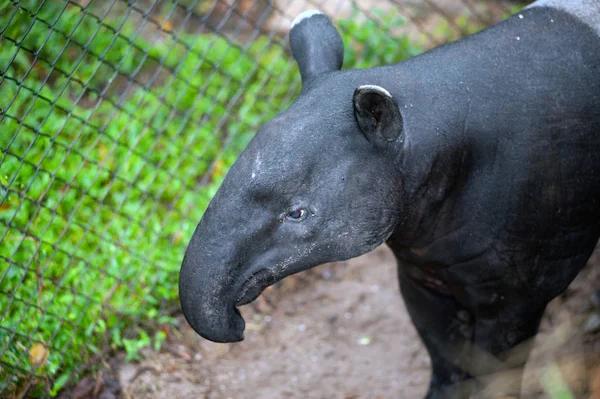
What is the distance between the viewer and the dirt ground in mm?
3582

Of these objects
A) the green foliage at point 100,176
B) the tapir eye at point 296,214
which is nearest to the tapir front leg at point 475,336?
the tapir eye at point 296,214

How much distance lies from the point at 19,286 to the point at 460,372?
2041mm

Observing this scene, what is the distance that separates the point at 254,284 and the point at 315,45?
0.92 metres

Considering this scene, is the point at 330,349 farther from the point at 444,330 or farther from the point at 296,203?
the point at 296,203

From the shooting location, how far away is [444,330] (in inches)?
128

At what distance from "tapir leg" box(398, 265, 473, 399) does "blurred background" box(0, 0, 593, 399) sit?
38 centimetres

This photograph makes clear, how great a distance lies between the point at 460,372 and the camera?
130 inches

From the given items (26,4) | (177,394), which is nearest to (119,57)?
(26,4)

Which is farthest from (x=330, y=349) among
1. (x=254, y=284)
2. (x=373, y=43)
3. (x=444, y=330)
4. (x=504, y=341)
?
(x=373, y=43)

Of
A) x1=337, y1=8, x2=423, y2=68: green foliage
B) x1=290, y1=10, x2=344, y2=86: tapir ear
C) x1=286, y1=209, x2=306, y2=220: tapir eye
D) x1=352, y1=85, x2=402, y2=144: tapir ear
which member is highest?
x1=352, y1=85, x2=402, y2=144: tapir ear

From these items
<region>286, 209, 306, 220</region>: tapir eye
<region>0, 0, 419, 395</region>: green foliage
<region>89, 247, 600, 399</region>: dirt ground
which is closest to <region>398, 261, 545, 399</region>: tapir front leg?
<region>89, 247, 600, 399</region>: dirt ground

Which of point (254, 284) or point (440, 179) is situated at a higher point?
point (440, 179)

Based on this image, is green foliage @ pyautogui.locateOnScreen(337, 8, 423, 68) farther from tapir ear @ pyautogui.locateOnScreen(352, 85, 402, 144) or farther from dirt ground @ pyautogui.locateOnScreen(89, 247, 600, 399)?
tapir ear @ pyautogui.locateOnScreen(352, 85, 402, 144)

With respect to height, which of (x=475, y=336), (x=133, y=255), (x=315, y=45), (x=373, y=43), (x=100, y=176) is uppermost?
(x=315, y=45)
